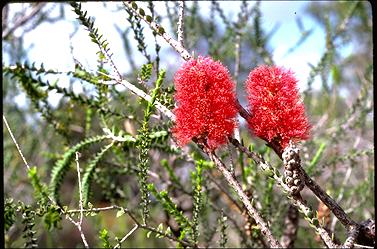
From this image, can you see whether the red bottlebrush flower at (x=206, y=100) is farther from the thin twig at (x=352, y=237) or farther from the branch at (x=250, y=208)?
the thin twig at (x=352, y=237)

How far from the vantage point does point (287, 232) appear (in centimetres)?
105

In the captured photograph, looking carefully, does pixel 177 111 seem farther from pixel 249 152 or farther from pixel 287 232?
pixel 287 232

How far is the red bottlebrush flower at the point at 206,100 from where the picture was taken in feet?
1.79

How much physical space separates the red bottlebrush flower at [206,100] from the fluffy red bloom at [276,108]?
0.09 feet

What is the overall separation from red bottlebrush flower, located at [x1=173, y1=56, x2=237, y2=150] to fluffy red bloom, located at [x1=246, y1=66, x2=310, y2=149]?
0.09ft

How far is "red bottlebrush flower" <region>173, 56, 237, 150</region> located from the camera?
1.79 feet

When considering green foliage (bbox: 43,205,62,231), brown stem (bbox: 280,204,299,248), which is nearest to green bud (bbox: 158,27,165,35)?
green foliage (bbox: 43,205,62,231)

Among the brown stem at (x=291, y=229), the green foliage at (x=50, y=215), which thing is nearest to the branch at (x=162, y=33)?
the green foliage at (x=50, y=215)

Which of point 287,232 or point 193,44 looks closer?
point 287,232

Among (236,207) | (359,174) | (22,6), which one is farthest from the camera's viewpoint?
(359,174)

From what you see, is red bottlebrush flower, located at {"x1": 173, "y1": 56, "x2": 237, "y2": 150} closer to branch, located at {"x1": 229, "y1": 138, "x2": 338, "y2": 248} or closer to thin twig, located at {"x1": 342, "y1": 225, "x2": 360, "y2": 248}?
branch, located at {"x1": 229, "y1": 138, "x2": 338, "y2": 248}

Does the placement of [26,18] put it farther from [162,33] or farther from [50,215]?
[50,215]

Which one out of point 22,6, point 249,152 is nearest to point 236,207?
point 249,152

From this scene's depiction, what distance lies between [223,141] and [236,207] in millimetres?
459
